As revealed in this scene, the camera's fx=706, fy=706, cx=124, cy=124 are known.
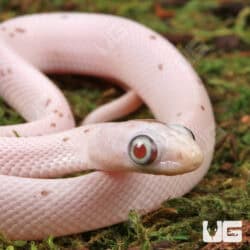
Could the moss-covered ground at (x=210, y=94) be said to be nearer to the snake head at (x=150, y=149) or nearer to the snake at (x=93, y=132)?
the snake at (x=93, y=132)

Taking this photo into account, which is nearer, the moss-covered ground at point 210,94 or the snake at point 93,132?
the snake at point 93,132

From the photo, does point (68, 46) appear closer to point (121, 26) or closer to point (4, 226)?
point (121, 26)

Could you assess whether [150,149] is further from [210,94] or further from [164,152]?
[210,94]

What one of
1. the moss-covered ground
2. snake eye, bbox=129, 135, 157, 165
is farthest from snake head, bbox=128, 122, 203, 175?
the moss-covered ground

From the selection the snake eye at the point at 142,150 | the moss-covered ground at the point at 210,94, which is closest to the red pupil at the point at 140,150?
the snake eye at the point at 142,150

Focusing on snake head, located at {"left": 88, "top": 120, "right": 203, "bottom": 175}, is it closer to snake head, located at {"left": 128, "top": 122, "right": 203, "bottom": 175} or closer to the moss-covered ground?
snake head, located at {"left": 128, "top": 122, "right": 203, "bottom": 175}

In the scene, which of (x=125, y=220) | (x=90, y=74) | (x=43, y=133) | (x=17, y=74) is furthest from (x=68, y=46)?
(x=125, y=220)

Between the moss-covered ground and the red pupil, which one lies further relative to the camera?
the moss-covered ground
